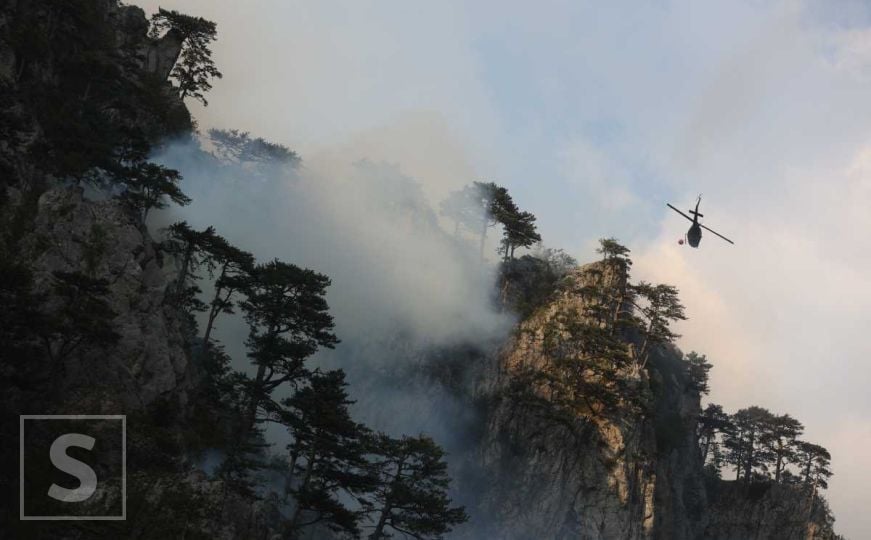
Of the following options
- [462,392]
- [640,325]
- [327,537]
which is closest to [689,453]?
[640,325]

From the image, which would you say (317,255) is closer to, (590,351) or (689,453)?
(590,351)

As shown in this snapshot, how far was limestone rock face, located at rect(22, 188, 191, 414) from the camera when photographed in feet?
94.6

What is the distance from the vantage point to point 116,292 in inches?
1283

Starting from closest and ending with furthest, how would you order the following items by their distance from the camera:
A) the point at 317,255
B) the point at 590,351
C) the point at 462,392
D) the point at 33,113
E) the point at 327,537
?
the point at 33,113 < the point at 327,537 < the point at 590,351 < the point at 462,392 < the point at 317,255

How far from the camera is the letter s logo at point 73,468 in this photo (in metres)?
22.1

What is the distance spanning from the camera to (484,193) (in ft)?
274

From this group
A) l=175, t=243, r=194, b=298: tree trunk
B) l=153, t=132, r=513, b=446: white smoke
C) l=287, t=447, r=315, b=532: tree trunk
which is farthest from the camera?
A: l=153, t=132, r=513, b=446: white smoke

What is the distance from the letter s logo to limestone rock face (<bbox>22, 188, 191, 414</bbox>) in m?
2.41

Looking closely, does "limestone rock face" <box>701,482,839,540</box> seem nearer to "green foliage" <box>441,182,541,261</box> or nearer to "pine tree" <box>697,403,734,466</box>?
Result: "pine tree" <box>697,403,734,466</box>

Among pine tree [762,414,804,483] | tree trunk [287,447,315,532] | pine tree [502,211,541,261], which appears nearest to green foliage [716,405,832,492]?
pine tree [762,414,804,483]

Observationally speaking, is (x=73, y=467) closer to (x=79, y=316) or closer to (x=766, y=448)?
(x=79, y=316)

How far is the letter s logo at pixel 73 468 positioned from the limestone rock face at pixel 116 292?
241 cm

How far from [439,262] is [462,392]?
2026cm

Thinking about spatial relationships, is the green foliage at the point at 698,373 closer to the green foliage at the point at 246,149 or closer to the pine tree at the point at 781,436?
the pine tree at the point at 781,436
